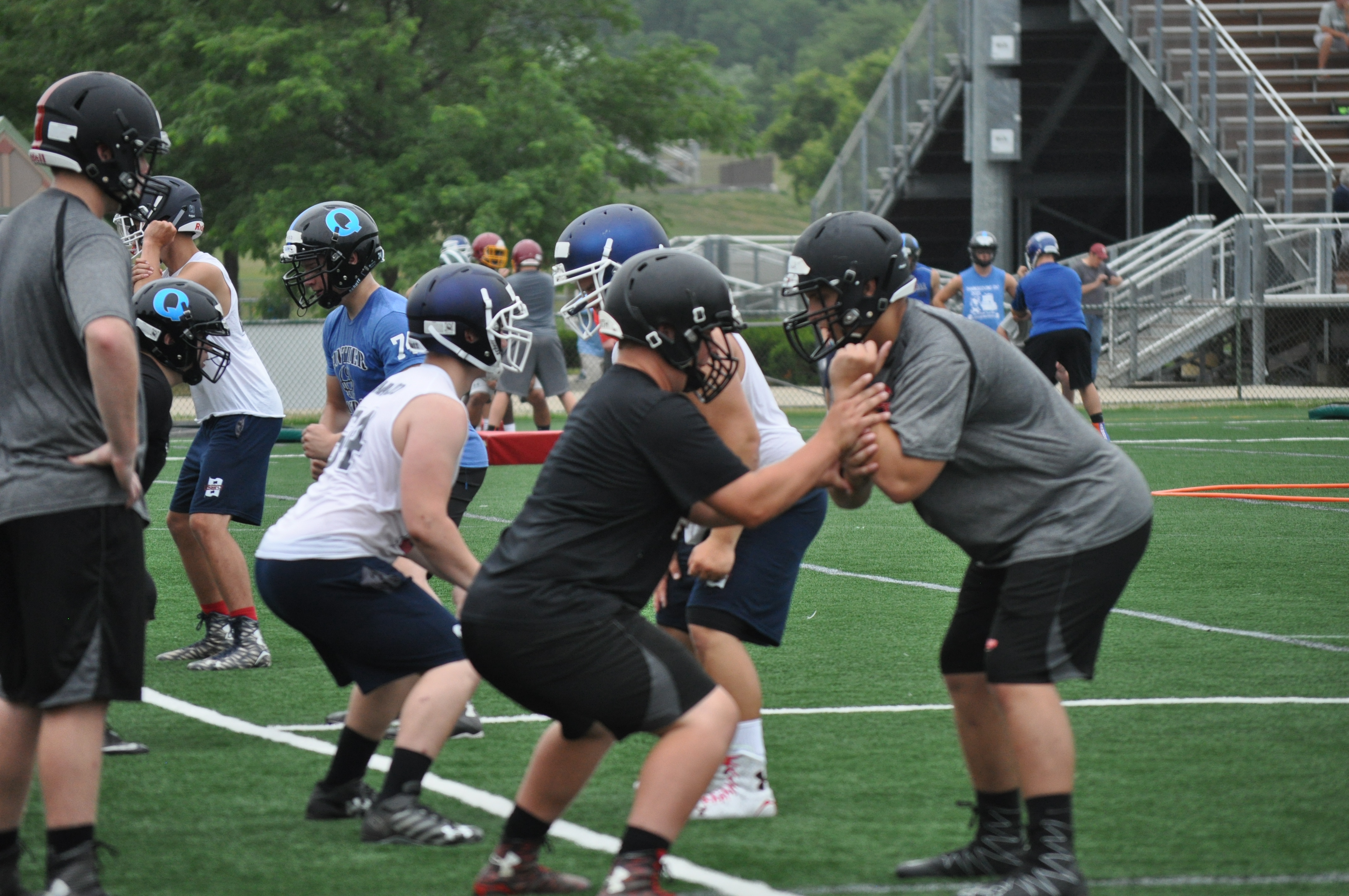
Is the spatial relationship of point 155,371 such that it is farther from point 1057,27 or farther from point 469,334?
point 1057,27

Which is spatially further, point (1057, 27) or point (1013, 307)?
point (1057, 27)

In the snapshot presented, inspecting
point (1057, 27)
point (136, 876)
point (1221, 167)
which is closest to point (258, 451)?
point (136, 876)

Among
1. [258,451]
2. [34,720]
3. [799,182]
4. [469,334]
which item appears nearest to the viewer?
[34,720]

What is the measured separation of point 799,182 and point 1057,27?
200ft

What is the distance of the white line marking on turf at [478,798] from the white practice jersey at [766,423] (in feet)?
4.43

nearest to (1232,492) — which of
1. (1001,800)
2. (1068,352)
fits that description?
(1068,352)

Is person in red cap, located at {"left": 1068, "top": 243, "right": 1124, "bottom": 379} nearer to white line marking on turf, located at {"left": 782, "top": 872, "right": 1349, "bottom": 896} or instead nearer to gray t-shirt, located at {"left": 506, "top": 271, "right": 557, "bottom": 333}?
gray t-shirt, located at {"left": 506, "top": 271, "right": 557, "bottom": 333}

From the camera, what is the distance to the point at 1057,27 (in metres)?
29.1

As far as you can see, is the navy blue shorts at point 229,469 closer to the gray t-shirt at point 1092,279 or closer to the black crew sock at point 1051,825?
the black crew sock at point 1051,825

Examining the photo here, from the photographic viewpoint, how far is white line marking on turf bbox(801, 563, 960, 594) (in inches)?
347

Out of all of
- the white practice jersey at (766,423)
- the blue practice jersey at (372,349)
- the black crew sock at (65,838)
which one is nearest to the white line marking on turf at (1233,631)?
the white practice jersey at (766,423)

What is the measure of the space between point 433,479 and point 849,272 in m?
1.29

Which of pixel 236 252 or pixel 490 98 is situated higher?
pixel 490 98

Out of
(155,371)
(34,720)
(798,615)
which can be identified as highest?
(155,371)
